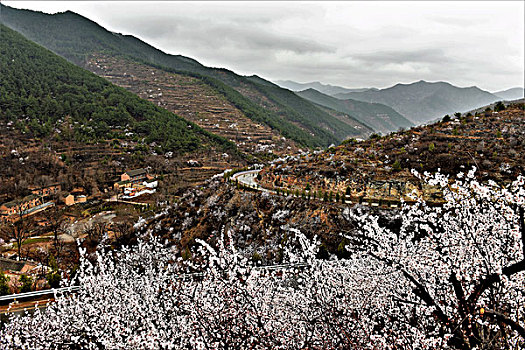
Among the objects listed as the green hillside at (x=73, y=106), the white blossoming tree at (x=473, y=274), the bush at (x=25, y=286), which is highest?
the green hillside at (x=73, y=106)

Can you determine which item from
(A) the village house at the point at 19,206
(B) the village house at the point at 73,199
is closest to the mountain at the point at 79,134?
(B) the village house at the point at 73,199

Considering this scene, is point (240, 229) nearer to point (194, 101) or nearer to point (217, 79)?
point (194, 101)

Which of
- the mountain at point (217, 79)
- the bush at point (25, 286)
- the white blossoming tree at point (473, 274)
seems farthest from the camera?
the mountain at point (217, 79)

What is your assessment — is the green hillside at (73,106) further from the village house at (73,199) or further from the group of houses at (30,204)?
the village house at (73,199)

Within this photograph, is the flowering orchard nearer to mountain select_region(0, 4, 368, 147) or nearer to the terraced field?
the terraced field

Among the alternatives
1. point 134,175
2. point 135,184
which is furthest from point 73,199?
point 134,175

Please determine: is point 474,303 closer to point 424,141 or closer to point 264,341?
point 264,341

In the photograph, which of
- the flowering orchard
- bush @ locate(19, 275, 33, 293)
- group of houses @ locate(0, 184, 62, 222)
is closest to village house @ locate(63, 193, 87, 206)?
group of houses @ locate(0, 184, 62, 222)
